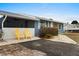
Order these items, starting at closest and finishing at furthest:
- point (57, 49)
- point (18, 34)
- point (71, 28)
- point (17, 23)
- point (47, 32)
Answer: point (57, 49)
point (18, 34)
point (47, 32)
point (17, 23)
point (71, 28)

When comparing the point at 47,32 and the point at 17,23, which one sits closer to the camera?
the point at 47,32

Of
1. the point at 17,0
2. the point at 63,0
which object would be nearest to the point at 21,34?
the point at 17,0

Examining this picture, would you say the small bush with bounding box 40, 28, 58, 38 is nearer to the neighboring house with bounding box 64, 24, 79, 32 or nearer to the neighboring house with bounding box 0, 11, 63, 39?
the neighboring house with bounding box 0, 11, 63, 39

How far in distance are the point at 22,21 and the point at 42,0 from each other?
6.88 metres

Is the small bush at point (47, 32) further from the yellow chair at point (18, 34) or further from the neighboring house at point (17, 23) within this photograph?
the yellow chair at point (18, 34)

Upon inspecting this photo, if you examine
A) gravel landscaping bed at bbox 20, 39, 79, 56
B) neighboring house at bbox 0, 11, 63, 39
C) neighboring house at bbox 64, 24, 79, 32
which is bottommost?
gravel landscaping bed at bbox 20, 39, 79, 56

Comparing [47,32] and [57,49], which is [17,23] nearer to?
[47,32]

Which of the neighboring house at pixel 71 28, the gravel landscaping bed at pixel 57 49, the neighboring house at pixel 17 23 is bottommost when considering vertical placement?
the gravel landscaping bed at pixel 57 49

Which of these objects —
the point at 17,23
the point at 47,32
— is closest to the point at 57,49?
the point at 47,32

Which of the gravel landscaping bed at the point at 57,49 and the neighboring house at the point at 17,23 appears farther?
the neighboring house at the point at 17,23

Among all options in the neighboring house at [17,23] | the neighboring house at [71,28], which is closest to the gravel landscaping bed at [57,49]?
the neighboring house at [17,23]

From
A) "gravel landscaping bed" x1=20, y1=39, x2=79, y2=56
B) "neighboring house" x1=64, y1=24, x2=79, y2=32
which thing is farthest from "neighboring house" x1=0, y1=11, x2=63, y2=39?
"neighboring house" x1=64, y1=24, x2=79, y2=32

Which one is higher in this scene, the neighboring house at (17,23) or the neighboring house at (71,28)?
the neighboring house at (17,23)

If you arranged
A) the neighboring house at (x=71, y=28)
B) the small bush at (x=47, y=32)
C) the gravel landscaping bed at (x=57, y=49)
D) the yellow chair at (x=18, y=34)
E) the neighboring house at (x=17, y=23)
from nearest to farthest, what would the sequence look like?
the gravel landscaping bed at (x=57, y=49) → the neighboring house at (x=17, y=23) → the yellow chair at (x=18, y=34) → the small bush at (x=47, y=32) → the neighboring house at (x=71, y=28)
